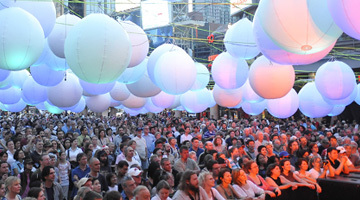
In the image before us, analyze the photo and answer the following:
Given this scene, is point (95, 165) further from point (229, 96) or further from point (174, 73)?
point (229, 96)

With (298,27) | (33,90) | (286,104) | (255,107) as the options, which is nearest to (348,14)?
(298,27)

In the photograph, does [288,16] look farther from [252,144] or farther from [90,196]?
[252,144]

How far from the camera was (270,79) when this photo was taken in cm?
708

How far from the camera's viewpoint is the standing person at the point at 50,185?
5320 millimetres

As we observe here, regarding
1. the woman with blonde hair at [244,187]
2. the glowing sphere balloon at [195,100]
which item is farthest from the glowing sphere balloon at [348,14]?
the glowing sphere balloon at [195,100]

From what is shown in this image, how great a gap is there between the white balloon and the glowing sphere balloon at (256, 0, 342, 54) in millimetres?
3317

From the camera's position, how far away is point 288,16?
12.7ft

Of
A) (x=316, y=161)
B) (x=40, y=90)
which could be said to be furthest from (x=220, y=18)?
(x=316, y=161)

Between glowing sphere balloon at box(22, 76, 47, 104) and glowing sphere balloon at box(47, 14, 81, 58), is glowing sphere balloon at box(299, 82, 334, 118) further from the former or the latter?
glowing sphere balloon at box(22, 76, 47, 104)

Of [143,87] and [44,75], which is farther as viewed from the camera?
[143,87]

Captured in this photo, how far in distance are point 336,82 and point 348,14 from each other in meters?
4.82

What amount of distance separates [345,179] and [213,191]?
240 cm

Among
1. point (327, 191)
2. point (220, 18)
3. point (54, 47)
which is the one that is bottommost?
point (327, 191)

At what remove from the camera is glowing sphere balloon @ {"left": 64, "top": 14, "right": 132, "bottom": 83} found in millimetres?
5297
